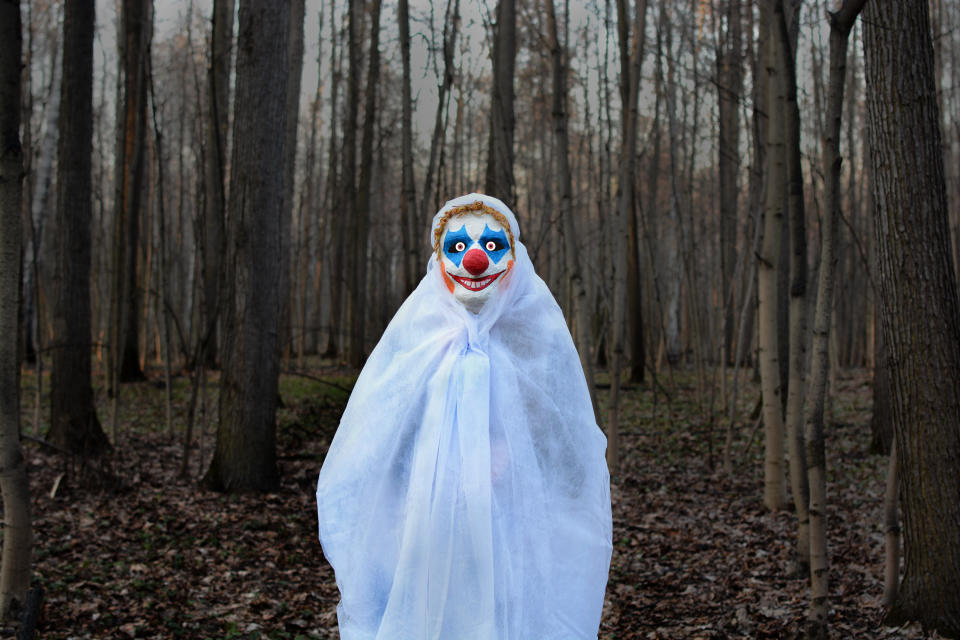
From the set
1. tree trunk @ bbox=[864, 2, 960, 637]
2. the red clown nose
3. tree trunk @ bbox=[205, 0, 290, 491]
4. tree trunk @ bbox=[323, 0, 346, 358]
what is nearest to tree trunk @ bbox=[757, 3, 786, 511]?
tree trunk @ bbox=[864, 2, 960, 637]

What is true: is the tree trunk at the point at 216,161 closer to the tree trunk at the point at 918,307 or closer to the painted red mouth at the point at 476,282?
the painted red mouth at the point at 476,282

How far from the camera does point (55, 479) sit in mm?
6621

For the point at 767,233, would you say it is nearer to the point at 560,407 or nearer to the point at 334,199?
the point at 560,407

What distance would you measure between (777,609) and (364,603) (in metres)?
2.84

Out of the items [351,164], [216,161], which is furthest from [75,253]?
[351,164]

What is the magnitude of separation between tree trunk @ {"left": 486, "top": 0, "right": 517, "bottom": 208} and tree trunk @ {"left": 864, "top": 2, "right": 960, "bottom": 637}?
4.63m

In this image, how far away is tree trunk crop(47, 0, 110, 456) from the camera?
25.0ft

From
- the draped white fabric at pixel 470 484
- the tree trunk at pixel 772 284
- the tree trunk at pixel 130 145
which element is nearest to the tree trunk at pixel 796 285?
the tree trunk at pixel 772 284

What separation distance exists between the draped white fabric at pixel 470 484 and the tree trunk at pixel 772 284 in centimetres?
356

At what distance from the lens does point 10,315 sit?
144 inches

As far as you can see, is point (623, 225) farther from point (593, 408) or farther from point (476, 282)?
point (476, 282)

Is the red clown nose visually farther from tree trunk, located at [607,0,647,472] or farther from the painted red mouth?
tree trunk, located at [607,0,647,472]

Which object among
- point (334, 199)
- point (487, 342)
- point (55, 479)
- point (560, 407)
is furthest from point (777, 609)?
point (334, 199)

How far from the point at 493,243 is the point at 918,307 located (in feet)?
Result: 7.62
